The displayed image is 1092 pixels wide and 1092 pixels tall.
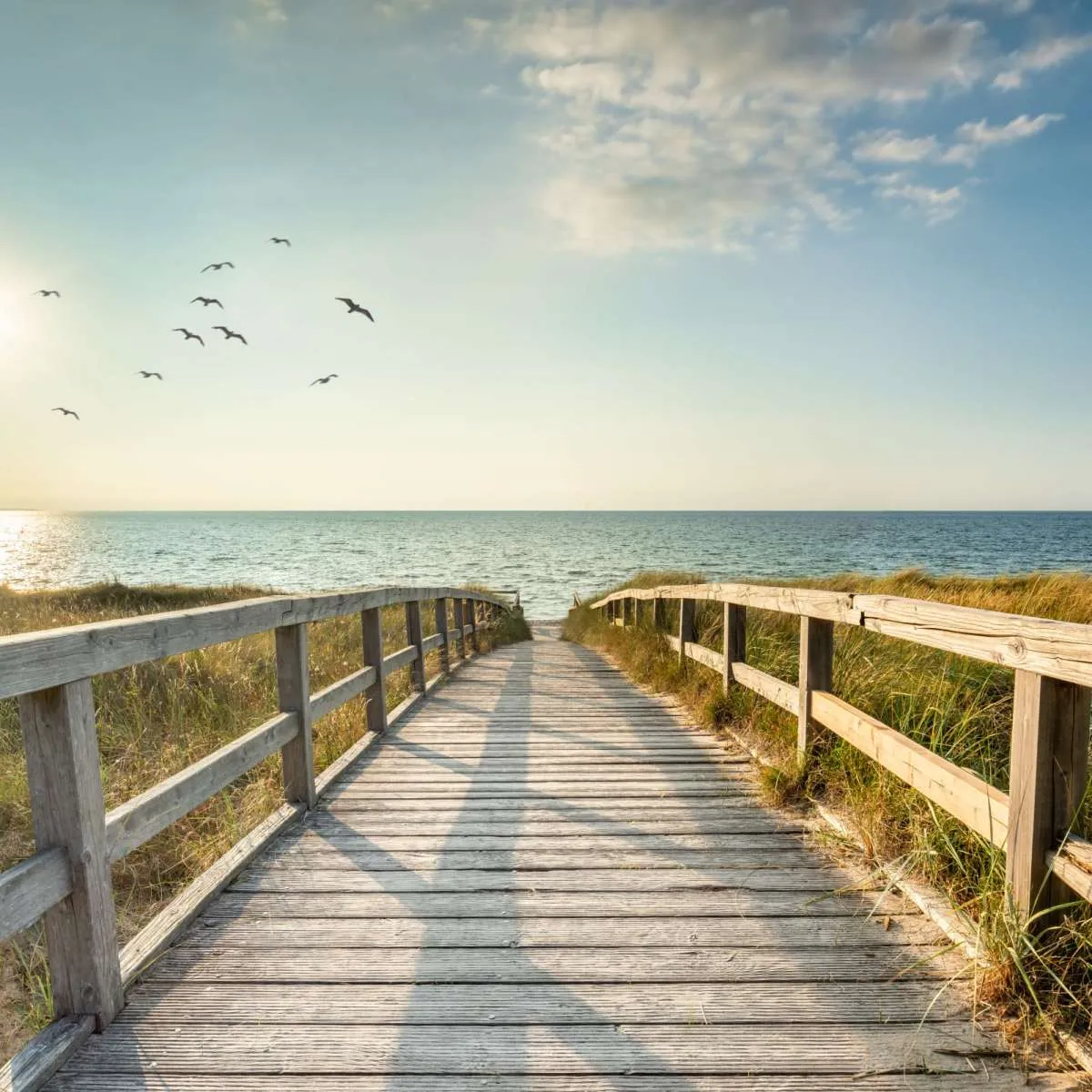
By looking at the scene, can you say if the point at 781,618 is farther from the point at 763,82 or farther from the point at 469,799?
the point at 763,82

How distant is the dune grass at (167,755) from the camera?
2.76 m

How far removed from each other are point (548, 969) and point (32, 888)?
143 cm

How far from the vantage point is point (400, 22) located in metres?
8.58

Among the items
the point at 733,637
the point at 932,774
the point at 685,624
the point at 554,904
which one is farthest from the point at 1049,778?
the point at 685,624

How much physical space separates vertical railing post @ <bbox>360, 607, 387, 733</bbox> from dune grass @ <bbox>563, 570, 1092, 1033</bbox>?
2.51m

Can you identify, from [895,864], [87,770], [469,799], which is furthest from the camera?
[469,799]

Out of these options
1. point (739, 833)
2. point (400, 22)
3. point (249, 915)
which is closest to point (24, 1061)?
point (249, 915)

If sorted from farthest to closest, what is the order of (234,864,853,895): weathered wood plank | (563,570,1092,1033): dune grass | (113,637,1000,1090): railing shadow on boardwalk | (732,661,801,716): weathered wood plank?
1. (732,661,801,716): weathered wood plank
2. (234,864,853,895): weathered wood plank
3. (563,570,1092,1033): dune grass
4. (113,637,1000,1090): railing shadow on boardwalk

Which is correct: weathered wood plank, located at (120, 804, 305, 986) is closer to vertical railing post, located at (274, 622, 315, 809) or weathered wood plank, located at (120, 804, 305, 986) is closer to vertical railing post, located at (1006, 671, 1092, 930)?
vertical railing post, located at (274, 622, 315, 809)

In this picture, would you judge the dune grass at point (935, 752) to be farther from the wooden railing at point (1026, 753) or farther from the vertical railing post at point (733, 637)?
the vertical railing post at point (733, 637)

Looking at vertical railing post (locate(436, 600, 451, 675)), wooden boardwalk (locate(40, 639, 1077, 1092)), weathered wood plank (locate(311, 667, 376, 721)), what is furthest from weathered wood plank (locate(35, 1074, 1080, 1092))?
vertical railing post (locate(436, 600, 451, 675))

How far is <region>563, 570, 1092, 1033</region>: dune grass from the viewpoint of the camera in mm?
1839

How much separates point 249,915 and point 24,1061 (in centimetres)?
89

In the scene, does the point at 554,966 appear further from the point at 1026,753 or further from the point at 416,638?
the point at 416,638
